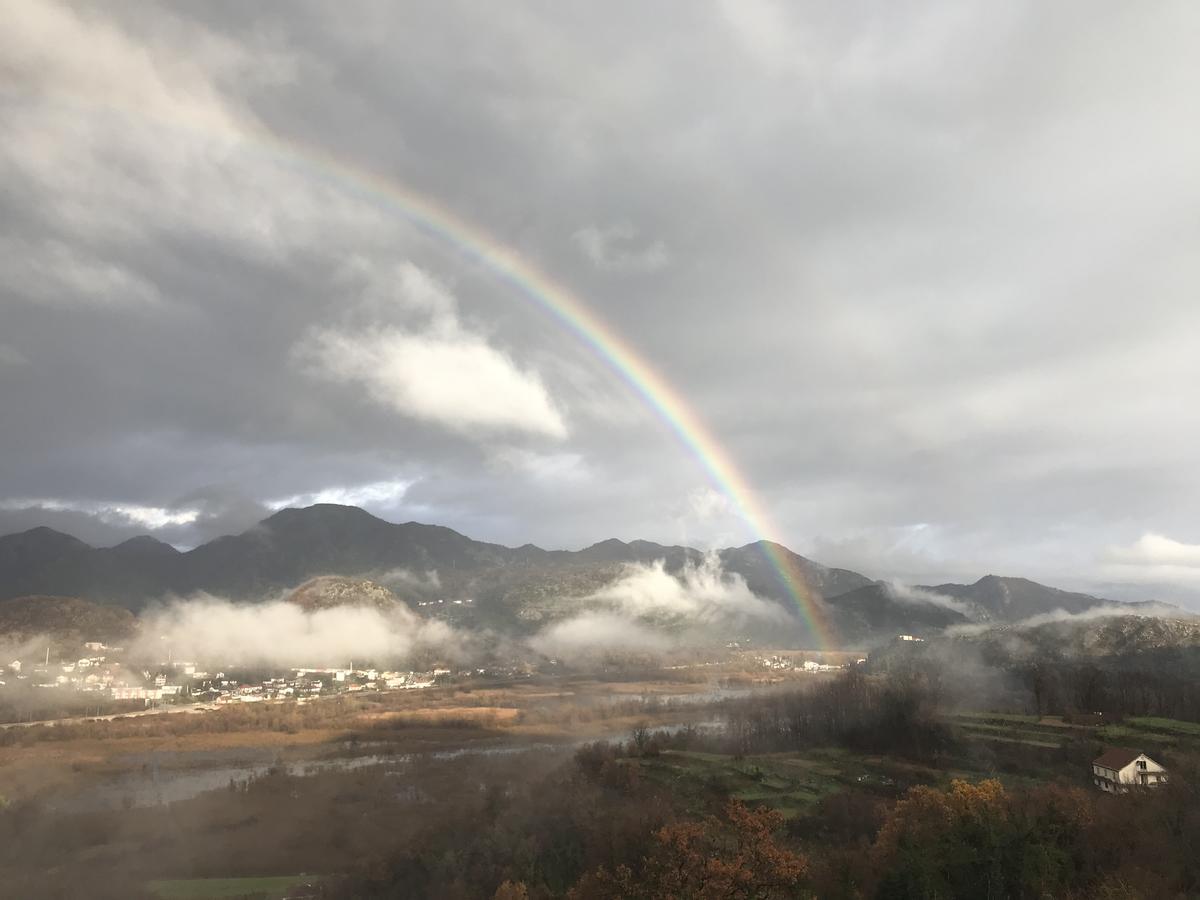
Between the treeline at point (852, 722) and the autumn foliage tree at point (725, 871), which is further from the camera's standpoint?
the treeline at point (852, 722)

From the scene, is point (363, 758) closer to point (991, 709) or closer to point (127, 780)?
point (127, 780)

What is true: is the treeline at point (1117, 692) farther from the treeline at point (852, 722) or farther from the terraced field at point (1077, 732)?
the treeline at point (852, 722)

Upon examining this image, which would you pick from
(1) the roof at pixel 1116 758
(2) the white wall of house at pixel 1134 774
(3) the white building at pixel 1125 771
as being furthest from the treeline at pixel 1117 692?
(2) the white wall of house at pixel 1134 774

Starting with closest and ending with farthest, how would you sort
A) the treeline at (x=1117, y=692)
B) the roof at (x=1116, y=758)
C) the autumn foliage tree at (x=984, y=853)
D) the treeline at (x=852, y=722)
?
the autumn foliage tree at (x=984, y=853)
the roof at (x=1116, y=758)
the treeline at (x=852, y=722)
the treeline at (x=1117, y=692)

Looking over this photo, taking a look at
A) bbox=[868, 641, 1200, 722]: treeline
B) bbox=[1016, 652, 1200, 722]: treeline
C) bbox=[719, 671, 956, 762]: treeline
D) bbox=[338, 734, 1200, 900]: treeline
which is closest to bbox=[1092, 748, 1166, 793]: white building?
bbox=[338, 734, 1200, 900]: treeline

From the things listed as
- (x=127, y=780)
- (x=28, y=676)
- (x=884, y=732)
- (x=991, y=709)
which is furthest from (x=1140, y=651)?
(x=28, y=676)

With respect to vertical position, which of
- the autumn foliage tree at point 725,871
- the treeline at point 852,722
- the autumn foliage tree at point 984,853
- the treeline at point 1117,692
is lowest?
the treeline at point 852,722

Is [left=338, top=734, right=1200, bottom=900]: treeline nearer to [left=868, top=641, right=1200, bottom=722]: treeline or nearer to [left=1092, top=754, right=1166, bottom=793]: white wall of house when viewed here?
[left=1092, top=754, right=1166, bottom=793]: white wall of house

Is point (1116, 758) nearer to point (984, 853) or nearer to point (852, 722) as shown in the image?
point (852, 722)
